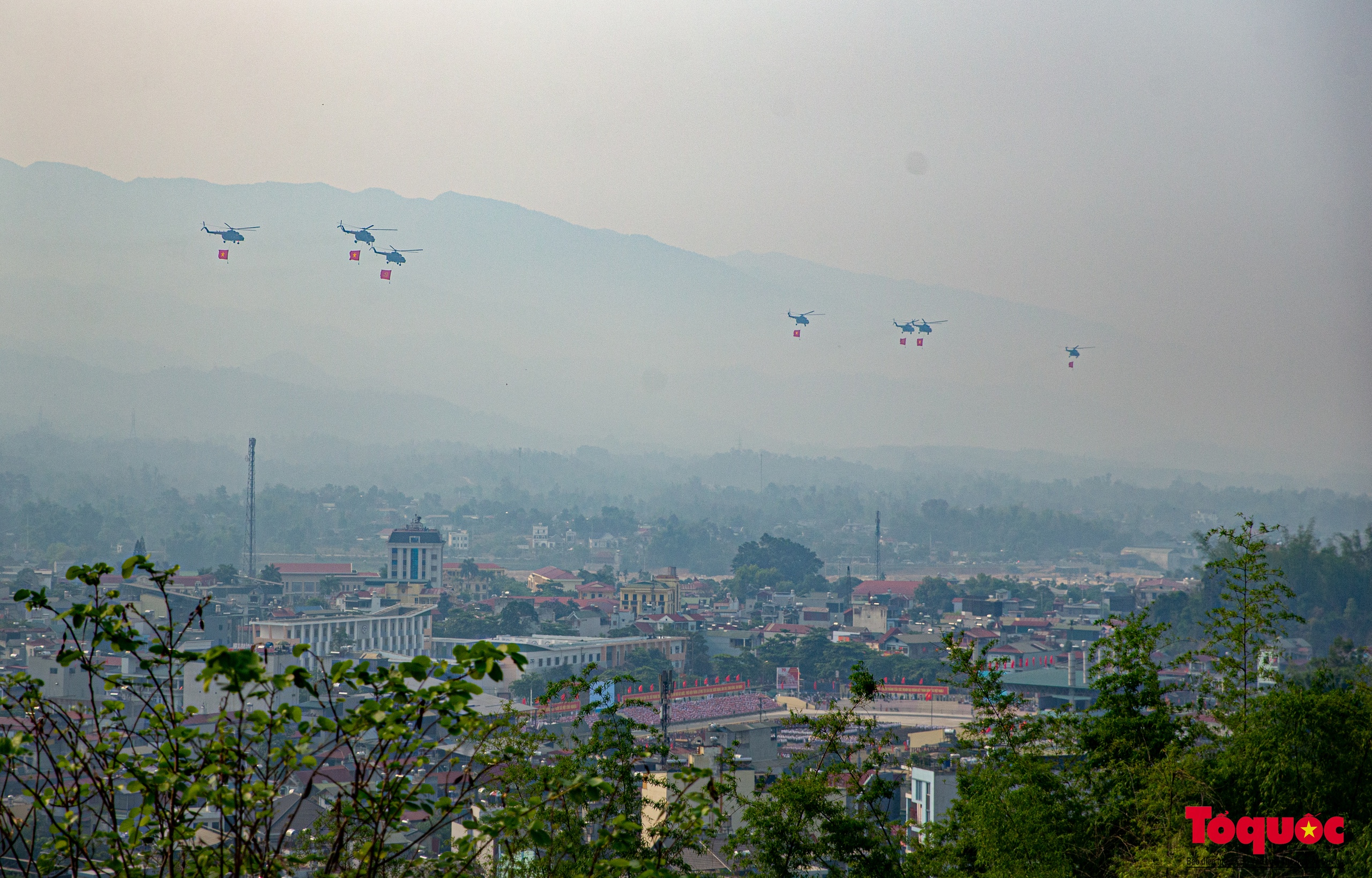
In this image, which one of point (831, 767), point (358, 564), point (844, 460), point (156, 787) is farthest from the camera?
point (844, 460)

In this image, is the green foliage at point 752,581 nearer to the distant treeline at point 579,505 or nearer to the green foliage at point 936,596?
the green foliage at point 936,596

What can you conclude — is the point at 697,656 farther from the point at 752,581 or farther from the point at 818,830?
the point at 818,830

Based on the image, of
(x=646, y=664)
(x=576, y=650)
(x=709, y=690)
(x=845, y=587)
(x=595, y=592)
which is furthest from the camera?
(x=845, y=587)

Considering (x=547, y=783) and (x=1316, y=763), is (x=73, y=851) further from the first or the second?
(x=1316, y=763)

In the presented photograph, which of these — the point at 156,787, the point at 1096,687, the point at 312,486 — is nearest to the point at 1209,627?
the point at 1096,687

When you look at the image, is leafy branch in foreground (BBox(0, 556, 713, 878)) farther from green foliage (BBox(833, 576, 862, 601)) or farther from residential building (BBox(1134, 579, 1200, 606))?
green foliage (BBox(833, 576, 862, 601))

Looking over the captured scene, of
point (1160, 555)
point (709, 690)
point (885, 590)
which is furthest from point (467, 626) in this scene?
point (1160, 555)
